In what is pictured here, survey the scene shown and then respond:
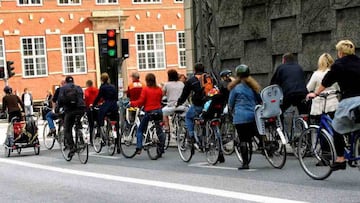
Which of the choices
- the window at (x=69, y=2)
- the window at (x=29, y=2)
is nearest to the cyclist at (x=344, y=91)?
the window at (x=29, y=2)

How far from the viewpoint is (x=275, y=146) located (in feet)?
39.5

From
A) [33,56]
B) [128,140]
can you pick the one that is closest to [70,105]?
[128,140]

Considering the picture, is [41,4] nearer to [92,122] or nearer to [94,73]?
[94,73]

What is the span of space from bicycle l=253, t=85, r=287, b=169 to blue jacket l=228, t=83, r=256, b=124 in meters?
0.14

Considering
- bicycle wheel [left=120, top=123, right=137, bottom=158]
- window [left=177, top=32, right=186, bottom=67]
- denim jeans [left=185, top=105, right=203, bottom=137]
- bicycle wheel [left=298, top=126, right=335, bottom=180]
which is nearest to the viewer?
bicycle wheel [left=298, top=126, right=335, bottom=180]

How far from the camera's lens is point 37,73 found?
44094mm

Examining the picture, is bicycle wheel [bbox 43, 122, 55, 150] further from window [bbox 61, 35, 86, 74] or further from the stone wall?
window [bbox 61, 35, 86, 74]

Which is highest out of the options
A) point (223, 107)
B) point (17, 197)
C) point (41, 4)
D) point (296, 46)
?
point (41, 4)

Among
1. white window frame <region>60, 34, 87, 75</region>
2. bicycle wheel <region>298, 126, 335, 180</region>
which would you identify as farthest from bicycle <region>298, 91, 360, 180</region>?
white window frame <region>60, 34, 87, 75</region>

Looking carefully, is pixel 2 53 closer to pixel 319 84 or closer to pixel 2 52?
pixel 2 52

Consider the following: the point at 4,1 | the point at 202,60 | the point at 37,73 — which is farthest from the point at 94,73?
the point at 202,60

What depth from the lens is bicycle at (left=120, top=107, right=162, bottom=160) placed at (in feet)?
49.2

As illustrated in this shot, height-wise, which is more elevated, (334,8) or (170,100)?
(334,8)

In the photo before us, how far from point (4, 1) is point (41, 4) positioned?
2.26 m
